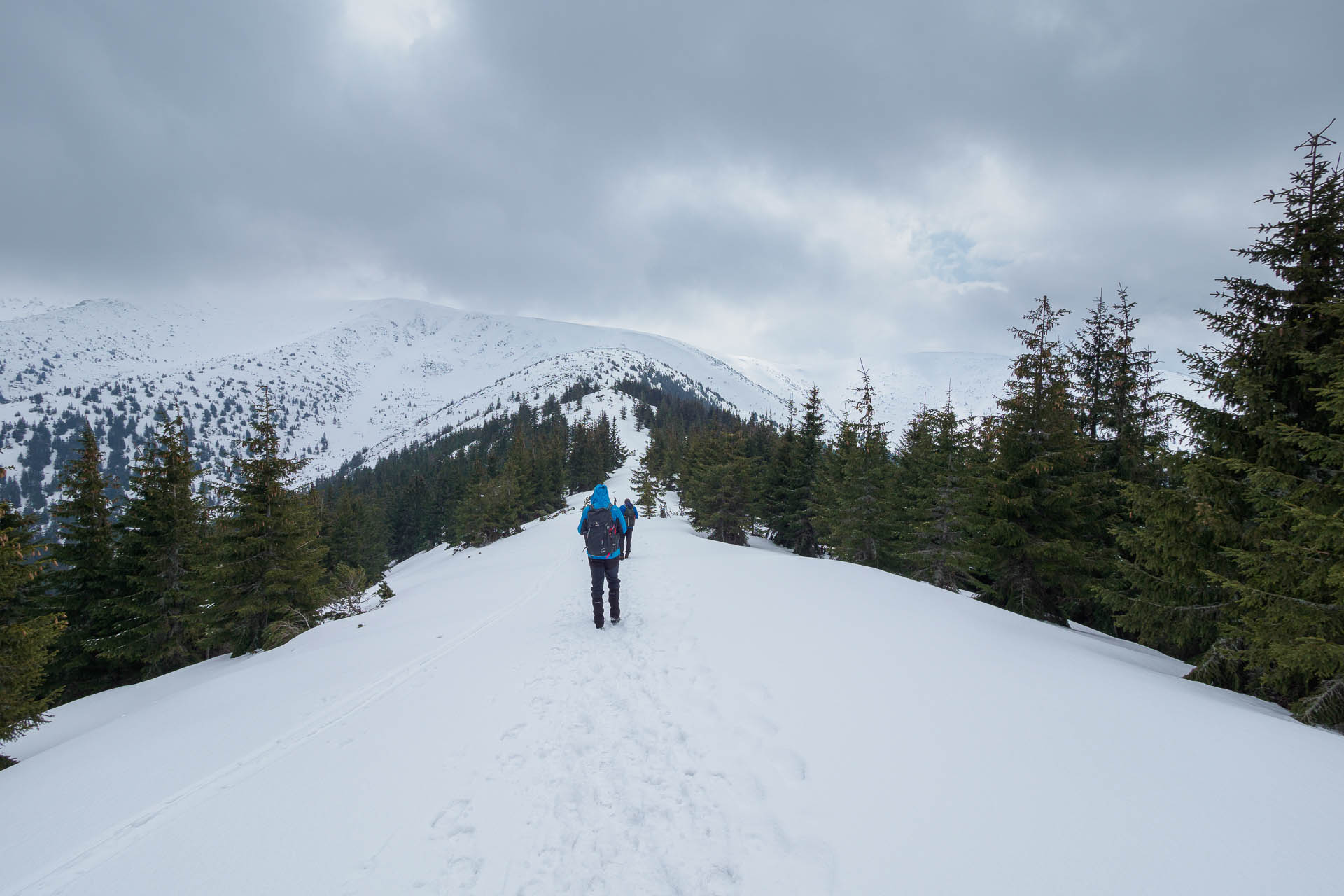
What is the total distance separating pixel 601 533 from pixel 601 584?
31.5 inches

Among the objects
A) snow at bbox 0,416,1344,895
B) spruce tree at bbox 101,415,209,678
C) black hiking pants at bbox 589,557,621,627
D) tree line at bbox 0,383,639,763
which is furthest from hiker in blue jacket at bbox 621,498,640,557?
spruce tree at bbox 101,415,209,678

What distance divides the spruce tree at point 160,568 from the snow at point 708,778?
13.1 metres

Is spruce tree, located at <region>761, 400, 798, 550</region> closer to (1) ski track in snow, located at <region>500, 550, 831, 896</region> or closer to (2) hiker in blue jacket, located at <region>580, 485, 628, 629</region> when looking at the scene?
(2) hiker in blue jacket, located at <region>580, 485, 628, 629</region>

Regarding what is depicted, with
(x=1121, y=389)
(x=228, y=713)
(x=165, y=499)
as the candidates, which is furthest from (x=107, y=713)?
(x=1121, y=389)

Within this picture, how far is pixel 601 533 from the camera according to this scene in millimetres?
7973

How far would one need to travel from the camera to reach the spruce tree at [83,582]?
15906 mm

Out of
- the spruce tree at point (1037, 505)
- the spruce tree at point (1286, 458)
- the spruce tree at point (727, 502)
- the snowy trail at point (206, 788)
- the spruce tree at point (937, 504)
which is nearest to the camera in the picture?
the snowy trail at point (206, 788)

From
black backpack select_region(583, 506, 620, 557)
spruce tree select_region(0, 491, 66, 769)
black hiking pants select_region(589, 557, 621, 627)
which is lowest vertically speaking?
spruce tree select_region(0, 491, 66, 769)

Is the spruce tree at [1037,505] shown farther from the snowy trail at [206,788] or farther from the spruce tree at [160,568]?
the spruce tree at [160,568]

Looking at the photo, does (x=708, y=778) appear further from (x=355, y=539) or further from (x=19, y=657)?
(x=355, y=539)

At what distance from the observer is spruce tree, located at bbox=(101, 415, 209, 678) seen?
15914 mm

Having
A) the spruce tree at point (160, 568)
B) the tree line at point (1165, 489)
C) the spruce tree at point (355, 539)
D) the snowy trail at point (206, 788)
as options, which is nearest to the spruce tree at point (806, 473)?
the tree line at point (1165, 489)

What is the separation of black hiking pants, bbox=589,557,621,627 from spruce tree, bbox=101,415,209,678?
51.9 feet

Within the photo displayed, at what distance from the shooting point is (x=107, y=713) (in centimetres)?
1130
